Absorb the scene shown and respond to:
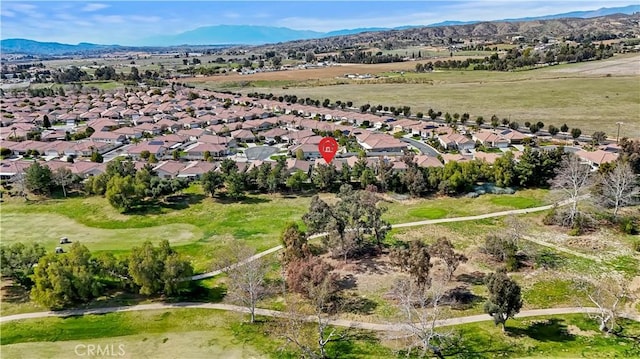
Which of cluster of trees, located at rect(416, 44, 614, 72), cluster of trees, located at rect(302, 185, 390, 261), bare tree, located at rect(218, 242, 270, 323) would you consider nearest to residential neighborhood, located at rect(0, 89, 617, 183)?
cluster of trees, located at rect(302, 185, 390, 261)

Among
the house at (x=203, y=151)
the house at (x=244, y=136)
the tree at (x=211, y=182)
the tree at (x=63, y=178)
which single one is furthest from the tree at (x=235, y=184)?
the house at (x=244, y=136)

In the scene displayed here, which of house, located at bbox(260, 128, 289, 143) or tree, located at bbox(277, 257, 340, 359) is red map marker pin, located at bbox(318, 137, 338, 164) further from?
tree, located at bbox(277, 257, 340, 359)

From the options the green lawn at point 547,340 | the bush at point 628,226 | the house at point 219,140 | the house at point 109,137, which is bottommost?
the green lawn at point 547,340

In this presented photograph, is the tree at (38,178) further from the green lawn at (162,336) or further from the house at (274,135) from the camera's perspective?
the house at (274,135)

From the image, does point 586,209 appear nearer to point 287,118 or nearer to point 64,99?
point 287,118

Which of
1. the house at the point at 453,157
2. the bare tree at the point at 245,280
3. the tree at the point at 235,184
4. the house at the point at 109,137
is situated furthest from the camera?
the house at the point at 109,137

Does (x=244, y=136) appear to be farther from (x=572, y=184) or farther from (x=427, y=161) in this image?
(x=572, y=184)

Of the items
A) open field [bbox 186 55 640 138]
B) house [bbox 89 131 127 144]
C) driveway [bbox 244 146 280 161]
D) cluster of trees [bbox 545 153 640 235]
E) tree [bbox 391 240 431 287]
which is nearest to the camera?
tree [bbox 391 240 431 287]

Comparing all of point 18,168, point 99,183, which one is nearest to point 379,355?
point 99,183
